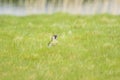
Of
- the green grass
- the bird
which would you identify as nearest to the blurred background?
the green grass

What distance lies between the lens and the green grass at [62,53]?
45.7ft

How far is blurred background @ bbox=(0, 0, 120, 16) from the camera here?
3462cm

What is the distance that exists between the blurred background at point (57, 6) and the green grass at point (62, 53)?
12502 mm

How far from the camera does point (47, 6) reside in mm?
38688

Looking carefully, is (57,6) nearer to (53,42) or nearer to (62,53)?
(53,42)

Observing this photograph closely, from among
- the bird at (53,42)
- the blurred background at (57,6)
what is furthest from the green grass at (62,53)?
the blurred background at (57,6)

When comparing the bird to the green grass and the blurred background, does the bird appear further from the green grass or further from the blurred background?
the blurred background

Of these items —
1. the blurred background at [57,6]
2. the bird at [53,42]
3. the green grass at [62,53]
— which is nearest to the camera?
the green grass at [62,53]

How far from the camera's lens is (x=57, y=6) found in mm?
38312

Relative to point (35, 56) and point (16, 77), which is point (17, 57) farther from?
point (16, 77)

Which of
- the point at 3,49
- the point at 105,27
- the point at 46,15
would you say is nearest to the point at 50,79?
the point at 3,49

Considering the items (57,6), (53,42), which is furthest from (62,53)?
(57,6)

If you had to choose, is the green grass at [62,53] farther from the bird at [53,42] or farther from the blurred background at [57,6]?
the blurred background at [57,6]

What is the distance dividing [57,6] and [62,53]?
22185mm
